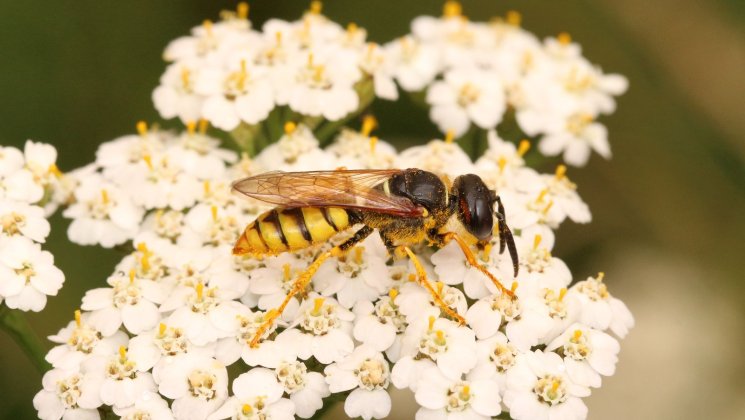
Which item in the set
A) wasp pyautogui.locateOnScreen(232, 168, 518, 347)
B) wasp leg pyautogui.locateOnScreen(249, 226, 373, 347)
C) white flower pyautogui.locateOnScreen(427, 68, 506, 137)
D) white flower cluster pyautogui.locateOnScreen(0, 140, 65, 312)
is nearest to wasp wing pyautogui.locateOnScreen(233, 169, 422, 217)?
wasp pyautogui.locateOnScreen(232, 168, 518, 347)

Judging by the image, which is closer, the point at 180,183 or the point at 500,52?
the point at 180,183

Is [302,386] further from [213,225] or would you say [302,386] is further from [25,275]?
[25,275]

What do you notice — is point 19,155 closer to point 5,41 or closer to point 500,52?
point 5,41

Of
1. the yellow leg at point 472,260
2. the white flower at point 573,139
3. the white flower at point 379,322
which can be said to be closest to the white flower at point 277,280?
the white flower at point 379,322

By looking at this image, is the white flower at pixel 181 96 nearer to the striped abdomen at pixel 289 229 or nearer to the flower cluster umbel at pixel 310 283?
the flower cluster umbel at pixel 310 283

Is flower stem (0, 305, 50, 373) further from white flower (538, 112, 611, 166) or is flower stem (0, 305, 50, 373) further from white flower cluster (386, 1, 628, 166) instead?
white flower (538, 112, 611, 166)

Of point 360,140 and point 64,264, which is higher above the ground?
point 360,140

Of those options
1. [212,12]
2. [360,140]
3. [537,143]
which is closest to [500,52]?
[537,143]
